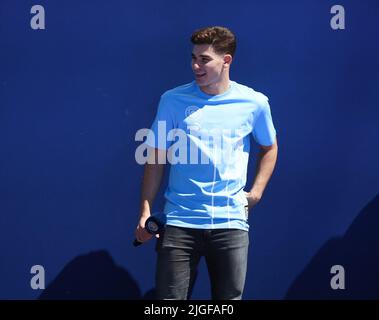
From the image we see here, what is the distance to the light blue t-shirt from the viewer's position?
328 cm

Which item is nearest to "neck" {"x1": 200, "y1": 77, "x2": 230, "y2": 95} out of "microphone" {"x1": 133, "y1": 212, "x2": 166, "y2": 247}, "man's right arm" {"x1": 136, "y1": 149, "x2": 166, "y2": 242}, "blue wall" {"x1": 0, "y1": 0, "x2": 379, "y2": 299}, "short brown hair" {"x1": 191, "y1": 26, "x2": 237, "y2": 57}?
"short brown hair" {"x1": 191, "y1": 26, "x2": 237, "y2": 57}

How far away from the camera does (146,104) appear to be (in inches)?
151

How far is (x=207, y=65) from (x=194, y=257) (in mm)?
851

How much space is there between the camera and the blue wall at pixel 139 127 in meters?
3.79

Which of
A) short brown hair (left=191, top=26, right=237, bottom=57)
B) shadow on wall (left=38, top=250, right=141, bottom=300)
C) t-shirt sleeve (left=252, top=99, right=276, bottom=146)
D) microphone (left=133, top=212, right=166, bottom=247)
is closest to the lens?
microphone (left=133, top=212, right=166, bottom=247)

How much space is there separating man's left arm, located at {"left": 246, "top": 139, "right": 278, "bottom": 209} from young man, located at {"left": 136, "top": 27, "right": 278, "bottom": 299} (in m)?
0.11

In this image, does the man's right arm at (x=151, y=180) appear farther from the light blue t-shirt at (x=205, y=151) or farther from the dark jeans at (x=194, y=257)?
the dark jeans at (x=194, y=257)

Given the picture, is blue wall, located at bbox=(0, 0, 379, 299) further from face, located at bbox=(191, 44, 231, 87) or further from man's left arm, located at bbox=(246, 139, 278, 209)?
face, located at bbox=(191, 44, 231, 87)

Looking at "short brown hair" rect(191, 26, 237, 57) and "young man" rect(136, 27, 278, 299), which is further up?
"short brown hair" rect(191, 26, 237, 57)

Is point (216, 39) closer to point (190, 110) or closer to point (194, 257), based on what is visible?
point (190, 110)

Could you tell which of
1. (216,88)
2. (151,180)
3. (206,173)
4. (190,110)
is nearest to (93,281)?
(151,180)
